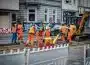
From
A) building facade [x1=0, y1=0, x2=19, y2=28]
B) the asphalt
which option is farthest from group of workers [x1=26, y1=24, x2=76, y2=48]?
building facade [x1=0, y1=0, x2=19, y2=28]

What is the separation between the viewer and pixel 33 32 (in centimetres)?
2252

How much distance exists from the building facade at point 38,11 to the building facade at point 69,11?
6.53 feet

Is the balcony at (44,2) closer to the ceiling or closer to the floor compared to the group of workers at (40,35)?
closer to the ceiling

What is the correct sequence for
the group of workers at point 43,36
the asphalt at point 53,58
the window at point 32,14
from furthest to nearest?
1. the window at point 32,14
2. the group of workers at point 43,36
3. the asphalt at point 53,58

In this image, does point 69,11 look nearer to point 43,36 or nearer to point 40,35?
point 40,35

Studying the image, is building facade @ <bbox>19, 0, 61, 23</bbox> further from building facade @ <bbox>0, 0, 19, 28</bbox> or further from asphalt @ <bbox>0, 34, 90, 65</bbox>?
asphalt @ <bbox>0, 34, 90, 65</bbox>

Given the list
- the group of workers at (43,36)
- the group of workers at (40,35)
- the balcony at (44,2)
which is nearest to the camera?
the group of workers at (43,36)

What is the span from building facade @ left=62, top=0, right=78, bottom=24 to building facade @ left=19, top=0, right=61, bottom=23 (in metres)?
1.99

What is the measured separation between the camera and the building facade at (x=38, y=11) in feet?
141

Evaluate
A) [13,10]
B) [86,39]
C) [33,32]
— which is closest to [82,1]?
[13,10]

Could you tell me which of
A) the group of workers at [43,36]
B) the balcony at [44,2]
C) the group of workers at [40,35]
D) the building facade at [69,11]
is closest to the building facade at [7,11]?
the balcony at [44,2]

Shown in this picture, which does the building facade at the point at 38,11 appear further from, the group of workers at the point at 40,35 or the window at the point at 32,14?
the group of workers at the point at 40,35

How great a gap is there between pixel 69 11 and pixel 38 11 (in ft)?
25.0

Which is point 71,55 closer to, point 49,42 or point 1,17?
point 49,42
